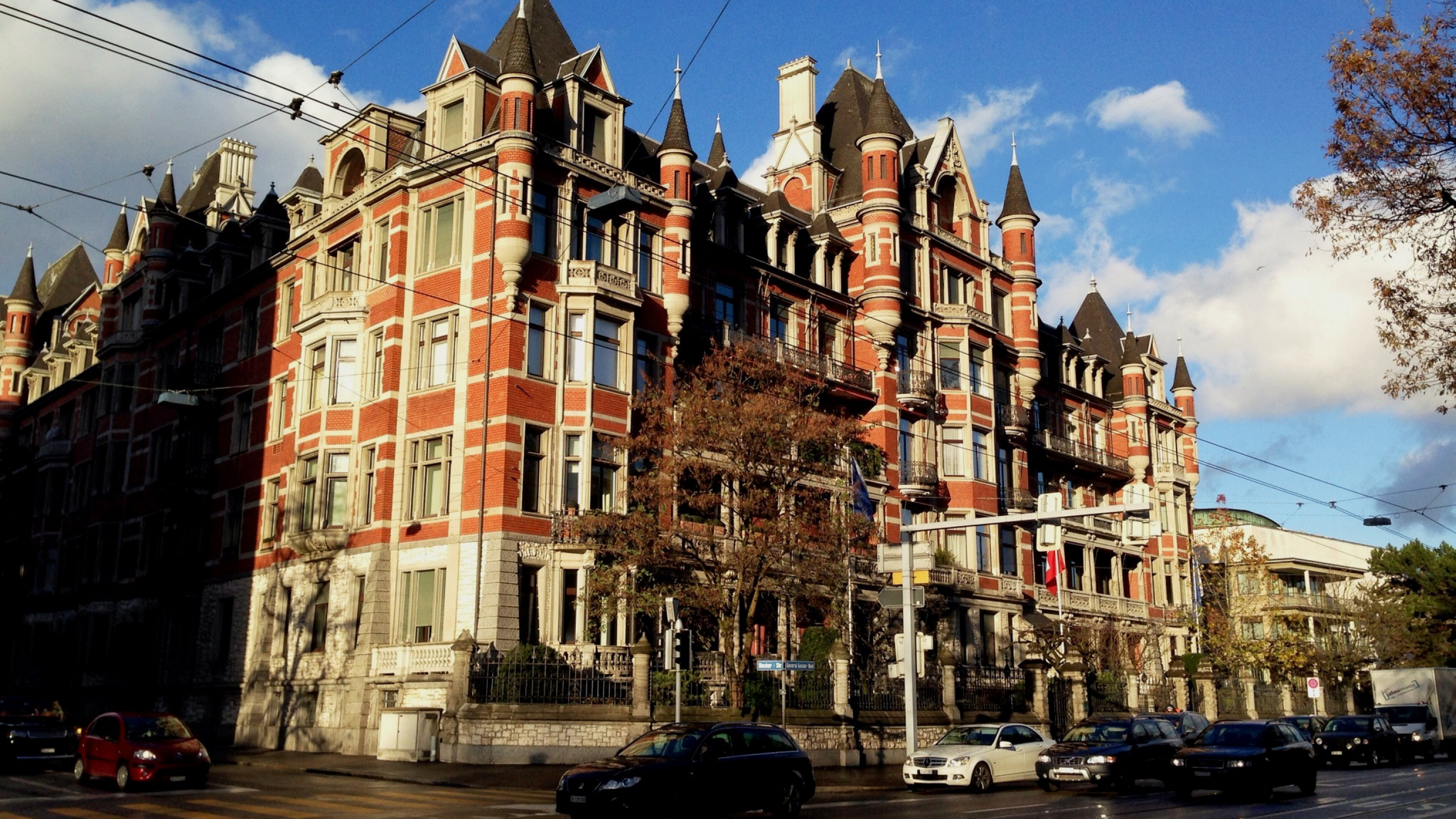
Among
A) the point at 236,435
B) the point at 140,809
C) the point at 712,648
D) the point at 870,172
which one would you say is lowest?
the point at 140,809

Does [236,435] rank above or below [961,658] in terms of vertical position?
above

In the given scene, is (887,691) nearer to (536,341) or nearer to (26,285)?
(536,341)

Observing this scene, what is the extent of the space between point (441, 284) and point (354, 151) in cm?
750

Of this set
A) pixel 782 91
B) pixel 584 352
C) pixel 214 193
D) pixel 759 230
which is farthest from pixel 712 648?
pixel 214 193

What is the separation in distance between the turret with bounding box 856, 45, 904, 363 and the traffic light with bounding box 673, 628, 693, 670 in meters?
23.0

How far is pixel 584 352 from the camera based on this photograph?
35812 millimetres

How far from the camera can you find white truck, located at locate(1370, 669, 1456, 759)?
4228 cm

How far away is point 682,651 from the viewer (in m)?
25.6

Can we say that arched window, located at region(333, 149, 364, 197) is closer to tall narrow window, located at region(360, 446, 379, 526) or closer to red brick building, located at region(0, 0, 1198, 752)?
red brick building, located at region(0, 0, 1198, 752)

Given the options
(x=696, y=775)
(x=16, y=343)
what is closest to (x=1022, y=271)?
(x=696, y=775)

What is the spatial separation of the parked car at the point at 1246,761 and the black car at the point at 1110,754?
131cm

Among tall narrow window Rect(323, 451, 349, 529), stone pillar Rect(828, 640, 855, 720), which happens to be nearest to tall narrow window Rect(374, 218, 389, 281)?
tall narrow window Rect(323, 451, 349, 529)

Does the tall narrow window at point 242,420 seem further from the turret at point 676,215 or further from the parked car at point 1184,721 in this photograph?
the parked car at point 1184,721

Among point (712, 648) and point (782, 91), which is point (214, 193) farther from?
point (712, 648)
